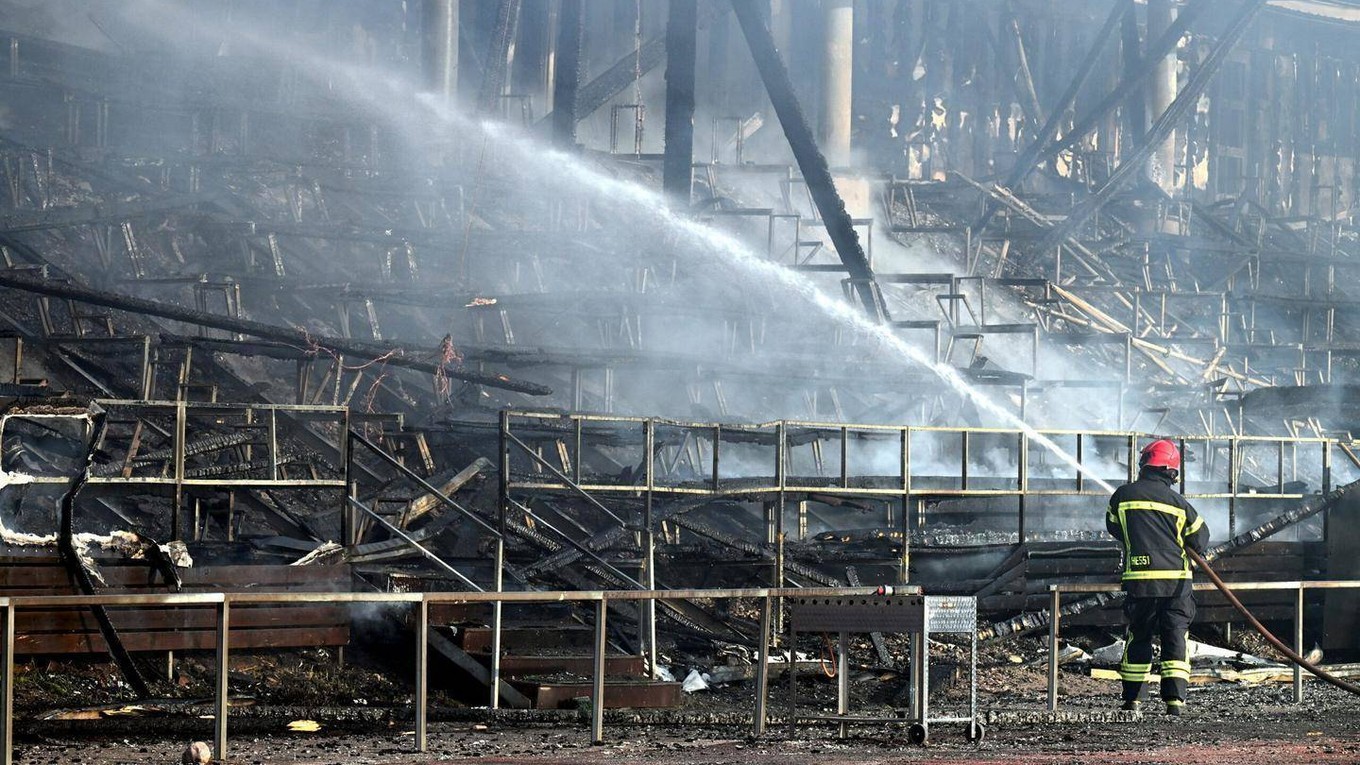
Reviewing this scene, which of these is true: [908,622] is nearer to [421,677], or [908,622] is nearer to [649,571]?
[421,677]

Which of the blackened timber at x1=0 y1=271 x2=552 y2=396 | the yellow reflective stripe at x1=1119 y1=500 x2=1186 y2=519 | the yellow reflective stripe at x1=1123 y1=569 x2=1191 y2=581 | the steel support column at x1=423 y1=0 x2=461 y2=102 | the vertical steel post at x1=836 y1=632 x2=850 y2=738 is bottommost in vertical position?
the vertical steel post at x1=836 y1=632 x2=850 y2=738

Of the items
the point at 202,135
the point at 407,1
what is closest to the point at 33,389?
the point at 202,135

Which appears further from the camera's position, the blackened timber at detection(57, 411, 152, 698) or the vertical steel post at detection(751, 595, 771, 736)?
the blackened timber at detection(57, 411, 152, 698)

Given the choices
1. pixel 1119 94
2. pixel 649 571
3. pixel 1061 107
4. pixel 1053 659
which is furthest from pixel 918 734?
pixel 1119 94

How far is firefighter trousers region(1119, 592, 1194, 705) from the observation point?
10.3m

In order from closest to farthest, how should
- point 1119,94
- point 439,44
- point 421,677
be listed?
1. point 421,677
2. point 439,44
3. point 1119,94

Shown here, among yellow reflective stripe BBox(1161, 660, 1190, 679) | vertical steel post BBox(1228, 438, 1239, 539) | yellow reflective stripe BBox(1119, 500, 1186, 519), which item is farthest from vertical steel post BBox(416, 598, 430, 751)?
vertical steel post BBox(1228, 438, 1239, 539)

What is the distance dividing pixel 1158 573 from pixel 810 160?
12552 millimetres

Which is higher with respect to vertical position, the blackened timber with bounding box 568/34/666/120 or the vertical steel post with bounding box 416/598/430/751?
the blackened timber with bounding box 568/34/666/120

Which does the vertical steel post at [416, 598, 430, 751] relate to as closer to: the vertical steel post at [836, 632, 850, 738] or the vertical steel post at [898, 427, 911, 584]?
the vertical steel post at [836, 632, 850, 738]

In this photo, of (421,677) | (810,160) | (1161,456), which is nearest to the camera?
(421,677)

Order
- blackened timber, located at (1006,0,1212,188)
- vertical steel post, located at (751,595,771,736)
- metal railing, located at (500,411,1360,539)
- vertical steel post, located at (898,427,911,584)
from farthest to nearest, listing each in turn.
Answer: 1. blackened timber, located at (1006,0,1212,188)
2. vertical steel post, located at (898,427,911,584)
3. metal railing, located at (500,411,1360,539)
4. vertical steel post, located at (751,595,771,736)

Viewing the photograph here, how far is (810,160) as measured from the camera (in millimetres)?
22125

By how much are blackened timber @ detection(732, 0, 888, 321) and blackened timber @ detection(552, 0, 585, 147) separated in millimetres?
3849
